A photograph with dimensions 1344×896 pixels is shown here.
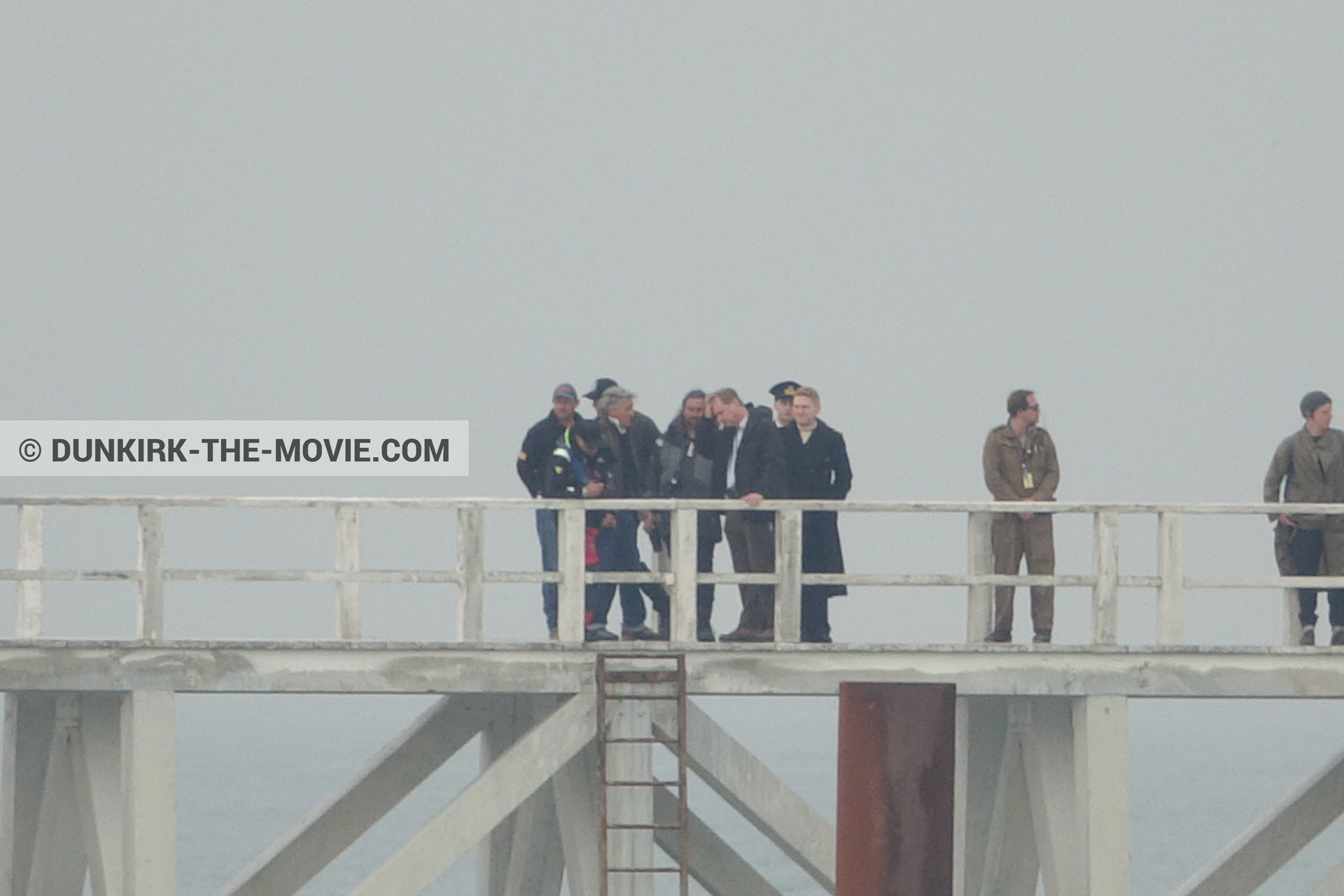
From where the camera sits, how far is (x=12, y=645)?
18.3 m

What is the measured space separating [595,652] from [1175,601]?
3.93m

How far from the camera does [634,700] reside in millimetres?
18469

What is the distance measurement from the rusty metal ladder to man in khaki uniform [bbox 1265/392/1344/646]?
4526 mm

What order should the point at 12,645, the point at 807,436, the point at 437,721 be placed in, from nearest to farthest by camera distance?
1. the point at 12,645
2. the point at 807,436
3. the point at 437,721

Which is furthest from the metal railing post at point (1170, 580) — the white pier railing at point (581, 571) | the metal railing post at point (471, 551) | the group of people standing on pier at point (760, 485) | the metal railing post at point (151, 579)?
the metal railing post at point (151, 579)

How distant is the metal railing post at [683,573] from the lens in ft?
61.0

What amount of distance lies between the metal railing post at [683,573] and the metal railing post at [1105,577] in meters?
2.71

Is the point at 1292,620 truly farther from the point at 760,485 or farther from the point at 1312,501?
the point at 760,485

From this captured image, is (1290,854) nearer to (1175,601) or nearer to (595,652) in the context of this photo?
(1175,601)

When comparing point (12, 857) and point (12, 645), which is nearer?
point (12, 645)

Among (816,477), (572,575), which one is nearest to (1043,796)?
(816,477)

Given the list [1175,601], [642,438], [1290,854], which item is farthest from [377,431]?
[1290,854]

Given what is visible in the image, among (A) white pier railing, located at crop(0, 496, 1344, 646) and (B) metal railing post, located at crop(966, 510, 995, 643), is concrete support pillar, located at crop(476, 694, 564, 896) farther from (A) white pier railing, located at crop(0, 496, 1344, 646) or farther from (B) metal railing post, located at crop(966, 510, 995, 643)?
(B) metal railing post, located at crop(966, 510, 995, 643)

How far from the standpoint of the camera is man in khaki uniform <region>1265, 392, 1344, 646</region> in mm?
19859
